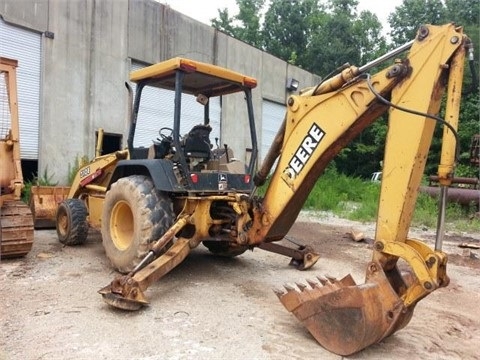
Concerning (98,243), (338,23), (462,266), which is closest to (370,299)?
(462,266)

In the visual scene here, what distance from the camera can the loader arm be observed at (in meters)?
2.99

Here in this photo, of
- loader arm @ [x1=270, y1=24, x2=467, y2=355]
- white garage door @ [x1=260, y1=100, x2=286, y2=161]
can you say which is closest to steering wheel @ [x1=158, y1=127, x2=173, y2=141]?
loader arm @ [x1=270, y1=24, x2=467, y2=355]

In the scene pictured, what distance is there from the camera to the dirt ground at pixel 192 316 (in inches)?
123

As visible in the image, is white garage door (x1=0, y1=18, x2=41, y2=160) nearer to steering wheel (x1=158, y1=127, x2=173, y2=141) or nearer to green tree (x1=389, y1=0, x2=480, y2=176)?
steering wheel (x1=158, y1=127, x2=173, y2=141)

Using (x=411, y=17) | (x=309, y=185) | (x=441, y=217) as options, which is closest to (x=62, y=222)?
(x=309, y=185)

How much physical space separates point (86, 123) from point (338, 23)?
23.0 metres

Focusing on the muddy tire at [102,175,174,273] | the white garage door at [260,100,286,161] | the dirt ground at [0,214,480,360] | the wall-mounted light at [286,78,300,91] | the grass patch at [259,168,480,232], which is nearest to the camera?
the dirt ground at [0,214,480,360]

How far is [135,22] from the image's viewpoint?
11.6 m

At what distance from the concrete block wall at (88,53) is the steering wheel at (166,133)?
535cm

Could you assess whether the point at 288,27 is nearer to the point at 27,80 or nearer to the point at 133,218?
the point at 27,80

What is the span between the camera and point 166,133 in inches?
223

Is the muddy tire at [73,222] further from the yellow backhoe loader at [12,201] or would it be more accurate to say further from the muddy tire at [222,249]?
the muddy tire at [222,249]

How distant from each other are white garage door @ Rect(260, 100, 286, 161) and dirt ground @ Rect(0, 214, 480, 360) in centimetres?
1093

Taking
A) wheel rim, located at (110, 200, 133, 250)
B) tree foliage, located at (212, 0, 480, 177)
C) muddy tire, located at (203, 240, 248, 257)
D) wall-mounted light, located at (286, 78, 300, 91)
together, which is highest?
tree foliage, located at (212, 0, 480, 177)
